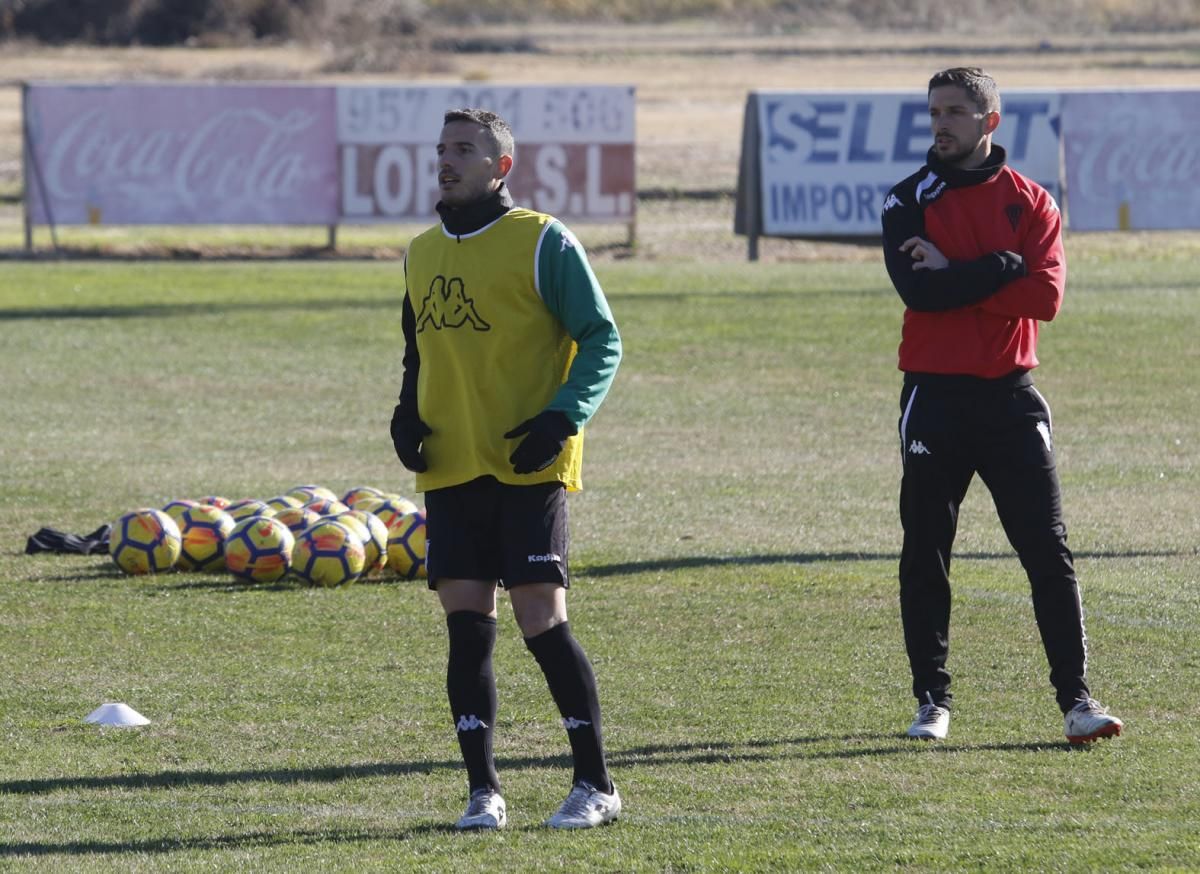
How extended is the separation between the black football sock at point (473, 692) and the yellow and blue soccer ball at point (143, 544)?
4680 mm

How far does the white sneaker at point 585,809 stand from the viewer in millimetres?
5836

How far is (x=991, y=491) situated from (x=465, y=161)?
2090 millimetres

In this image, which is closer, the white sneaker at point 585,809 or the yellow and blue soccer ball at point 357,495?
the white sneaker at point 585,809

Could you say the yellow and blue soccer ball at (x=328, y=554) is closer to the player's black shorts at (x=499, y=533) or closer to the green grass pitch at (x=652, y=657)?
the green grass pitch at (x=652, y=657)

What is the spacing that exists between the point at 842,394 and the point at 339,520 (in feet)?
26.9

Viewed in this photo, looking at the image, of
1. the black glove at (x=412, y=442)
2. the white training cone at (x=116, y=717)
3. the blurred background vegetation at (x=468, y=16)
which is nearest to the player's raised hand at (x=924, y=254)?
the black glove at (x=412, y=442)

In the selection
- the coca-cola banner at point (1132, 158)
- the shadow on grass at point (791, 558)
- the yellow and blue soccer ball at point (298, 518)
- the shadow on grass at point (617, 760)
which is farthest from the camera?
the coca-cola banner at point (1132, 158)

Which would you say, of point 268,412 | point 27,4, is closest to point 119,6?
point 27,4

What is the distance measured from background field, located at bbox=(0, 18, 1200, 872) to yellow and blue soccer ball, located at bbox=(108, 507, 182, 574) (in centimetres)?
19

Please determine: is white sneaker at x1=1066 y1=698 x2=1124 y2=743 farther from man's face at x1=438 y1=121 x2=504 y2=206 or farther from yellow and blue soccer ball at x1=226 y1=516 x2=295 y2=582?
yellow and blue soccer ball at x1=226 y1=516 x2=295 y2=582

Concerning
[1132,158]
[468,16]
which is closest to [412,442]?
[1132,158]

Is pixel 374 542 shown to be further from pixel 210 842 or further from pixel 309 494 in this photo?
pixel 210 842

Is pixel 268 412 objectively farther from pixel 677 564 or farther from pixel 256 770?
pixel 256 770

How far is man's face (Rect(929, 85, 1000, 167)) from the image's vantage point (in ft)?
21.6
